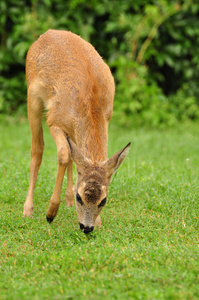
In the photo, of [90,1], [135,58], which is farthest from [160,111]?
[90,1]

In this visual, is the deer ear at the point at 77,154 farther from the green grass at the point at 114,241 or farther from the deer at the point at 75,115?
the green grass at the point at 114,241

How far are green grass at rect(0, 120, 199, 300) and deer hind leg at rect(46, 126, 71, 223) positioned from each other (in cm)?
20

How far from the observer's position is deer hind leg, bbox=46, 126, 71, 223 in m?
5.55

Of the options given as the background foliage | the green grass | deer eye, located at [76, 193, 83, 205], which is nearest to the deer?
deer eye, located at [76, 193, 83, 205]

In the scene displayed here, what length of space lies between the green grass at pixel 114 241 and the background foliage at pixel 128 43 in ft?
14.2

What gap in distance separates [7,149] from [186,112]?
17.5ft

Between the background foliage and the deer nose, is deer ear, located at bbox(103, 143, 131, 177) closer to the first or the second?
the deer nose

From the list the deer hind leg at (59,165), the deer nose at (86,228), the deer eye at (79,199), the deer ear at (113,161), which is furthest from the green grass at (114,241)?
the deer ear at (113,161)

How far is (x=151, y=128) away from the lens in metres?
12.8

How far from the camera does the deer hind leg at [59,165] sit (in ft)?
18.2

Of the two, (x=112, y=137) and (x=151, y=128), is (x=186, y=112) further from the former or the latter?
(x=112, y=137)

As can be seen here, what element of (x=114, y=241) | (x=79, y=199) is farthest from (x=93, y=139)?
(x=114, y=241)

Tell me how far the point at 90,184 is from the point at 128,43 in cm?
861

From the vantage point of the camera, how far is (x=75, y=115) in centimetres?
568
